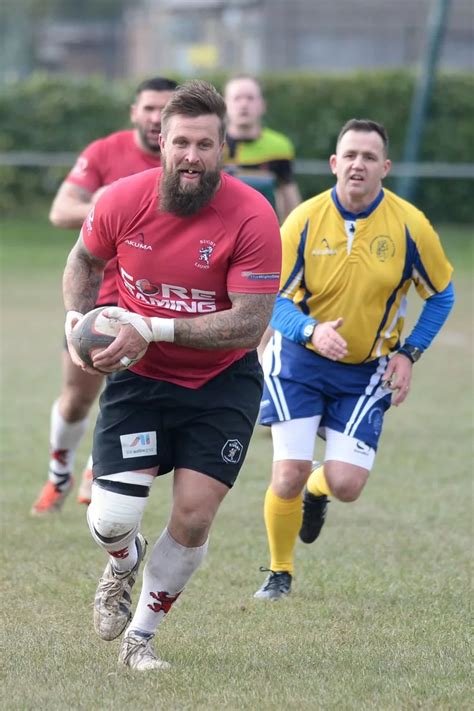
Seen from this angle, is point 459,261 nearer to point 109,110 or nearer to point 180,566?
point 109,110

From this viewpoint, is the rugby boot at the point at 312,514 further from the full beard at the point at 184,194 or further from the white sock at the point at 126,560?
the full beard at the point at 184,194

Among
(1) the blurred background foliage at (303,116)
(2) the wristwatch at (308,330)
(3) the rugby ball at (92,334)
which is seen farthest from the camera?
(1) the blurred background foliage at (303,116)

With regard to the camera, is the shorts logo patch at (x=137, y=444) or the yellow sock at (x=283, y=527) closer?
the shorts logo patch at (x=137, y=444)

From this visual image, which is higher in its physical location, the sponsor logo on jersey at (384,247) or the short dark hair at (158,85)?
the short dark hair at (158,85)

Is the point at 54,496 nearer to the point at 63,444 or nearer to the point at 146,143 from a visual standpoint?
the point at 63,444

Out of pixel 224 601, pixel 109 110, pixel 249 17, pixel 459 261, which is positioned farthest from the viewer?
pixel 249 17

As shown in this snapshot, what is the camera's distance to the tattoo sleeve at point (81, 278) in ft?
16.7

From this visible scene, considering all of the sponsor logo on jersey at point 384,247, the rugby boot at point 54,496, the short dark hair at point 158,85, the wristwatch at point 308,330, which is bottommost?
the rugby boot at point 54,496

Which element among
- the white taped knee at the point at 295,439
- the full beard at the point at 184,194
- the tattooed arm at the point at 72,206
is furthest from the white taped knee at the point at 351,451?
the tattooed arm at the point at 72,206

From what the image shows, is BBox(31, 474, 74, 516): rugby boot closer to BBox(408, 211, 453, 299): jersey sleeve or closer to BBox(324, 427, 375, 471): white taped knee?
BBox(324, 427, 375, 471): white taped knee

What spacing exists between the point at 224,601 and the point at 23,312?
12949mm

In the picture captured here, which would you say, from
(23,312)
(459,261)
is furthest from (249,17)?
(23,312)

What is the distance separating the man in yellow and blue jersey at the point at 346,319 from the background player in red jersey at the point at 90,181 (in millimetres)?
1482

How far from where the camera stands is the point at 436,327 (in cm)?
640
